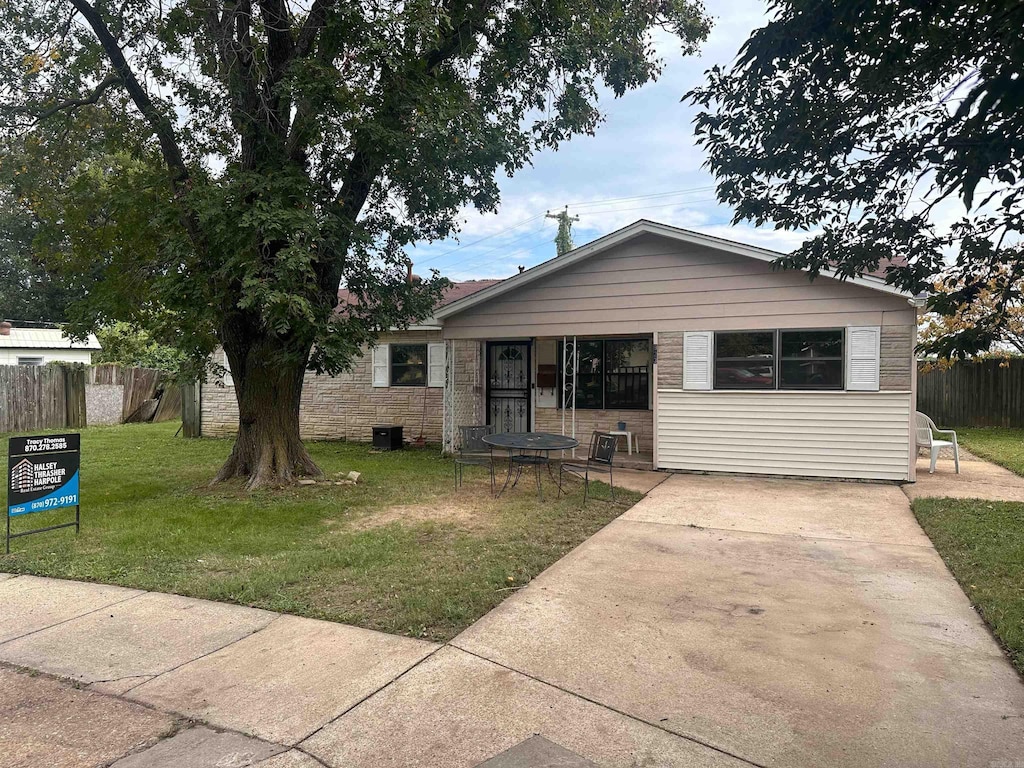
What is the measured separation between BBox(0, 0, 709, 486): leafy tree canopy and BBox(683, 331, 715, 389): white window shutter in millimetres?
3823

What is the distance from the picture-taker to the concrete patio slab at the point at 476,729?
97.0 inches

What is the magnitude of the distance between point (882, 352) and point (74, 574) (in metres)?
9.71

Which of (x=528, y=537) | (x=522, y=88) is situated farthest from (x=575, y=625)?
(x=522, y=88)

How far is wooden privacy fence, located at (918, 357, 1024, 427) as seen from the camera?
16641 mm

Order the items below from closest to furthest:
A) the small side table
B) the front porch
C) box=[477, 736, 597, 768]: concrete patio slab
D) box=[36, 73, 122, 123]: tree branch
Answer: box=[477, 736, 597, 768]: concrete patio slab
box=[36, 73, 122, 123]: tree branch
the small side table
the front porch

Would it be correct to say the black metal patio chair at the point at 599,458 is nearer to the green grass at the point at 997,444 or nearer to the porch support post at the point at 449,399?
the porch support post at the point at 449,399

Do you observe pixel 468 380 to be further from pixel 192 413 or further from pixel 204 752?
pixel 204 752

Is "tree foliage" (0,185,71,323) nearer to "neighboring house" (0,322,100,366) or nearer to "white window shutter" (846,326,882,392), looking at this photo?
"neighboring house" (0,322,100,366)

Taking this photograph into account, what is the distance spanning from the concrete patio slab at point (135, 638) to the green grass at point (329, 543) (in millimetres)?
227

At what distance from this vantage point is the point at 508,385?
12680mm

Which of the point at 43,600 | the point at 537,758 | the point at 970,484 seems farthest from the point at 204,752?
the point at 970,484

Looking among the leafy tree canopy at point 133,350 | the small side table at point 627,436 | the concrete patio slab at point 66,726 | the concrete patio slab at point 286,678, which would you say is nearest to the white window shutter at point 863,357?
the small side table at point 627,436

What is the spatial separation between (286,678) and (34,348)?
26.5 m

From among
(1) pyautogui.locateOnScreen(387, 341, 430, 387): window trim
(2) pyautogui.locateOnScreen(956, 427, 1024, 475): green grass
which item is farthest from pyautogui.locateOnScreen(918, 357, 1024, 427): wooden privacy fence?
(1) pyautogui.locateOnScreen(387, 341, 430, 387): window trim
